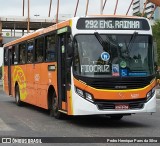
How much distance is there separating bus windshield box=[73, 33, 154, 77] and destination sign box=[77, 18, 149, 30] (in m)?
0.26

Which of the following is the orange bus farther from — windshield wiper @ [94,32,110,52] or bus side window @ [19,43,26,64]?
bus side window @ [19,43,26,64]

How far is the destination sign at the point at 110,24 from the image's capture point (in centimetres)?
1238

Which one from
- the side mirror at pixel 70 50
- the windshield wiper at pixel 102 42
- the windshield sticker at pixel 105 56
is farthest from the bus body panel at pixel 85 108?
the windshield wiper at pixel 102 42

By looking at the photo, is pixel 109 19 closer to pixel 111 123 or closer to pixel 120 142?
pixel 111 123

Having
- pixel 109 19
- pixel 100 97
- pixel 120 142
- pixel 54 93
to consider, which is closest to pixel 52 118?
pixel 54 93

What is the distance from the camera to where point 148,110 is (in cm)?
1233

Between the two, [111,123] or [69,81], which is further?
[111,123]

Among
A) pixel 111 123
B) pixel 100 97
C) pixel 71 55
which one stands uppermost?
pixel 71 55

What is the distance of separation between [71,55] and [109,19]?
58.9 inches

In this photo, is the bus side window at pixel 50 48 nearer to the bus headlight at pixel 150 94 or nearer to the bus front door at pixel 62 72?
the bus front door at pixel 62 72

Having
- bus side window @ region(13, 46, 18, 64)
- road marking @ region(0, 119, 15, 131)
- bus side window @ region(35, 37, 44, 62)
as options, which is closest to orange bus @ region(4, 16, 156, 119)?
road marking @ region(0, 119, 15, 131)

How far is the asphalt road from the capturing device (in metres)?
10.9

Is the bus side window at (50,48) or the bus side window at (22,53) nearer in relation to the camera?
the bus side window at (50,48)

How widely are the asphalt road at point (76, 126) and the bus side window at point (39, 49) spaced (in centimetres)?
194
